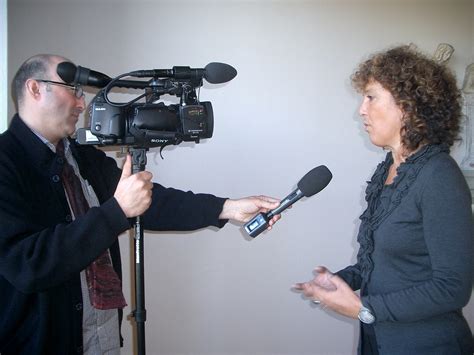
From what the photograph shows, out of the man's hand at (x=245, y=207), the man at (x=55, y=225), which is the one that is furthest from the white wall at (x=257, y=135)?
the man at (x=55, y=225)

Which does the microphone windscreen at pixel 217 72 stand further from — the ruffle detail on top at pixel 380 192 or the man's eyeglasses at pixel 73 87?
the ruffle detail on top at pixel 380 192

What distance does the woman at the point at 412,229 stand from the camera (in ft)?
2.91

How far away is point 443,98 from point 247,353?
1.74m

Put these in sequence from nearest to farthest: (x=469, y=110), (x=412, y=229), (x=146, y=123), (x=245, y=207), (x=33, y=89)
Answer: (x=412, y=229)
(x=146, y=123)
(x=33, y=89)
(x=245, y=207)
(x=469, y=110)

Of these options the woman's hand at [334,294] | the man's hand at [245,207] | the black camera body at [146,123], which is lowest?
the woman's hand at [334,294]

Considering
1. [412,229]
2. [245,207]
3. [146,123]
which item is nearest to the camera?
[412,229]

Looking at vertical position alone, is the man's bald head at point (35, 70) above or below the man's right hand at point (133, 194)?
above

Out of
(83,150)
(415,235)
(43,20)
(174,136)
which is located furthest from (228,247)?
(43,20)

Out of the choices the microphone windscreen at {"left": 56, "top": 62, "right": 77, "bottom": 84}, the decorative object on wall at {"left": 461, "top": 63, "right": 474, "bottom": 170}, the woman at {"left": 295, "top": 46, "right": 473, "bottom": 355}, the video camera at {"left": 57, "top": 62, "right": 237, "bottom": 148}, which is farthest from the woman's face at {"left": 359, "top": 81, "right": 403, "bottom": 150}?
the decorative object on wall at {"left": 461, "top": 63, "right": 474, "bottom": 170}

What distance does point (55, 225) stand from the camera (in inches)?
44.4

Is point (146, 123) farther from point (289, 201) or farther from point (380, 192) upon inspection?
point (380, 192)

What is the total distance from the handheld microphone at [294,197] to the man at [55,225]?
0.81 feet

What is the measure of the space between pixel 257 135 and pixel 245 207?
0.79m

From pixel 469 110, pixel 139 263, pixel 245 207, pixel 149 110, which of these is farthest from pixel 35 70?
pixel 469 110
